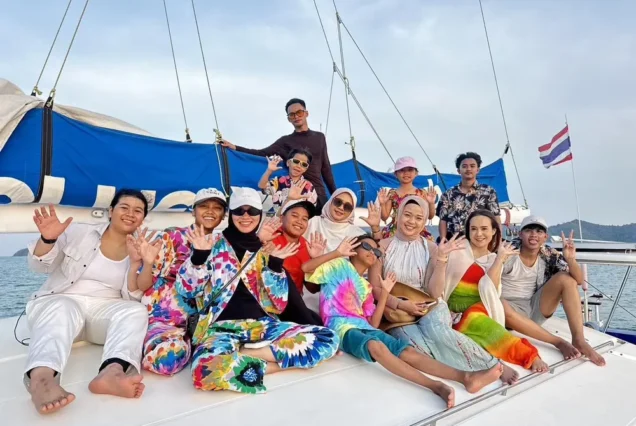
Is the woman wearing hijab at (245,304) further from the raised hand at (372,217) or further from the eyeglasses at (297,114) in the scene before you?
the eyeglasses at (297,114)

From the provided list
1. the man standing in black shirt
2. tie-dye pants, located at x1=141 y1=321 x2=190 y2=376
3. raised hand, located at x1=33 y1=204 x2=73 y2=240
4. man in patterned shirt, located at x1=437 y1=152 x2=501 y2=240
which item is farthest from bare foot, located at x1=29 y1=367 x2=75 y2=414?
man in patterned shirt, located at x1=437 y1=152 x2=501 y2=240

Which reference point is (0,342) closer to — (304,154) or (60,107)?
(60,107)

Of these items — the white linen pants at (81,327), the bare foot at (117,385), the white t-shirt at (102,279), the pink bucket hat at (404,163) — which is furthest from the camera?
the pink bucket hat at (404,163)

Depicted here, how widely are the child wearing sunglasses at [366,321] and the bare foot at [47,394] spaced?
1519 millimetres

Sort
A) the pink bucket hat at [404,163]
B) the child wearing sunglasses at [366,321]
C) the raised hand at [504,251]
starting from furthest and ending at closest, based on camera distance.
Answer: the pink bucket hat at [404,163]
the raised hand at [504,251]
the child wearing sunglasses at [366,321]

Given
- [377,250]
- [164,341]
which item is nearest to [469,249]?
[377,250]

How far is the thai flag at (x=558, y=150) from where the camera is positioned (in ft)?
24.7

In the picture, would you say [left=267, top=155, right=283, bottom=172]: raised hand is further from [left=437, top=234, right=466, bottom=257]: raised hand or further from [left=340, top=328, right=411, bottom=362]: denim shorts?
[left=340, top=328, right=411, bottom=362]: denim shorts

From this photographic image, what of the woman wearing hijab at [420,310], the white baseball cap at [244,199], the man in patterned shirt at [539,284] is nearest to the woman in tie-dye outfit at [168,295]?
the white baseball cap at [244,199]

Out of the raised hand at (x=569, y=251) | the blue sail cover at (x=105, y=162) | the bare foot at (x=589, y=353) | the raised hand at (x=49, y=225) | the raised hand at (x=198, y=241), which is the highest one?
the blue sail cover at (x=105, y=162)

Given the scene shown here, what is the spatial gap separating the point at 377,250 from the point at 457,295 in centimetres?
76

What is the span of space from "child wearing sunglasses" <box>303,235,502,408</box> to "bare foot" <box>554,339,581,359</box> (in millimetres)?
984

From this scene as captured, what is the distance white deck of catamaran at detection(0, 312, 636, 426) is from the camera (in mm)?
1819

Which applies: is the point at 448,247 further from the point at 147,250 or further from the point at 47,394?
the point at 47,394
